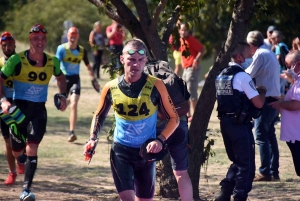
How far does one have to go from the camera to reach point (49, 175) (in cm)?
1095

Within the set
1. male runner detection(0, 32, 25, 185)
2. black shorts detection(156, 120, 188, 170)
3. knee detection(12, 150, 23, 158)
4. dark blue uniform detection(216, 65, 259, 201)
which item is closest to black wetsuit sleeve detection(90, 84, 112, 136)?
black shorts detection(156, 120, 188, 170)

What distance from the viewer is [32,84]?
30.2 ft

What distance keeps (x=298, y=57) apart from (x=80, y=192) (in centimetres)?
340

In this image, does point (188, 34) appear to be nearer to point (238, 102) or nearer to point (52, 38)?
point (238, 102)

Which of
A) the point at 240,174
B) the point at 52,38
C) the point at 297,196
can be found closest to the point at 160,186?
the point at 240,174

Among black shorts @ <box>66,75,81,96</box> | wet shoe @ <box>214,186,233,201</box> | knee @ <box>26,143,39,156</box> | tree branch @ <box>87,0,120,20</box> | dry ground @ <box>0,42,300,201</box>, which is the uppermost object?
tree branch @ <box>87,0,120,20</box>

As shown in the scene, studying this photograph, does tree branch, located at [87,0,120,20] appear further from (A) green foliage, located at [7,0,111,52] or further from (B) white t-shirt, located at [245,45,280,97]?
(A) green foliage, located at [7,0,111,52]

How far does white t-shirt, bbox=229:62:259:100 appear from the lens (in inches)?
313

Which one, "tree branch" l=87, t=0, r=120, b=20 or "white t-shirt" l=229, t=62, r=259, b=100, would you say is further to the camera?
"tree branch" l=87, t=0, r=120, b=20

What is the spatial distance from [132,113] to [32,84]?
2.94 meters

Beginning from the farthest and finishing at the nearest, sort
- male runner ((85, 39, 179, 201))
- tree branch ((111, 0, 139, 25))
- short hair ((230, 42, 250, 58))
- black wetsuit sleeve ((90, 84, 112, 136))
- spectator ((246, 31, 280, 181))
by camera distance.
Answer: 1. spectator ((246, 31, 280, 181))
2. tree branch ((111, 0, 139, 25))
3. short hair ((230, 42, 250, 58))
4. black wetsuit sleeve ((90, 84, 112, 136))
5. male runner ((85, 39, 179, 201))

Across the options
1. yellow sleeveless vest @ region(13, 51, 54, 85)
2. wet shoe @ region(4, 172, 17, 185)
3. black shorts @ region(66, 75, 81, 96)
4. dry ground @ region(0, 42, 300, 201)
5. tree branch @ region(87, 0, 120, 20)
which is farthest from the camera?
black shorts @ region(66, 75, 81, 96)

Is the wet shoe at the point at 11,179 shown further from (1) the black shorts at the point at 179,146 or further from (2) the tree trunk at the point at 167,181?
(1) the black shorts at the point at 179,146

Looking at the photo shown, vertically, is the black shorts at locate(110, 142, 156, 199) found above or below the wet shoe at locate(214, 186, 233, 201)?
above
